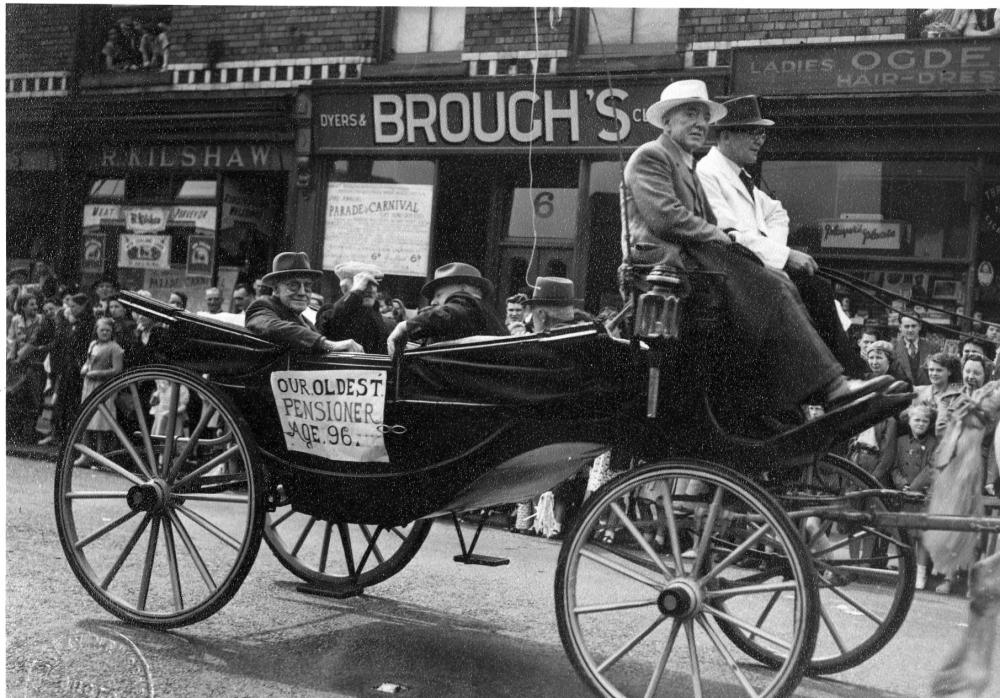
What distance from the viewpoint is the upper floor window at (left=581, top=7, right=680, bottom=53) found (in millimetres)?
9320

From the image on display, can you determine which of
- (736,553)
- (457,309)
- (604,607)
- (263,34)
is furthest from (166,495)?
(263,34)

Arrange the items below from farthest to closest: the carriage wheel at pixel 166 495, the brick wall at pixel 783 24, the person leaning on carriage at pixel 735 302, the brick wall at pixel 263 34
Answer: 1. the brick wall at pixel 263 34
2. the brick wall at pixel 783 24
3. the carriage wheel at pixel 166 495
4. the person leaning on carriage at pixel 735 302

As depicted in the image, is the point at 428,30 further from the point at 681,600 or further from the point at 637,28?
the point at 681,600

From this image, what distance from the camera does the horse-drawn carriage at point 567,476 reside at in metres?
3.45

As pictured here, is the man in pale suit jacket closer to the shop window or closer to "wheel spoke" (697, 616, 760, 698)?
"wheel spoke" (697, 616, 760, 698)

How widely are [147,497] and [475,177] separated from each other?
22.5 feet

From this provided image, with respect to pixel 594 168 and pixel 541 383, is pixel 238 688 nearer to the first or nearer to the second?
pixel 541 383

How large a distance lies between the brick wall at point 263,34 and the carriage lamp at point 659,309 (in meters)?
8.21

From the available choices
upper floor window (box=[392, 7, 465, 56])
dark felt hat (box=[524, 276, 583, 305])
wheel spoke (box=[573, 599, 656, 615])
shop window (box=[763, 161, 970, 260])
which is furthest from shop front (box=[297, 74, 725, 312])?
wheel spoke (box=[573, 599, 656, 615])

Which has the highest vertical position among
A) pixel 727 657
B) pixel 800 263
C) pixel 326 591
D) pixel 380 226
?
pixel 380 226

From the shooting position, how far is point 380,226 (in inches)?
437

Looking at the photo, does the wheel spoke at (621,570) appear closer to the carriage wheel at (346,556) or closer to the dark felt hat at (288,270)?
the carriage wheel at (346,556)

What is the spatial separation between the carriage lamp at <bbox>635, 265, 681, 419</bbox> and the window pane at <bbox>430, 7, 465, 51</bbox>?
7417 mm

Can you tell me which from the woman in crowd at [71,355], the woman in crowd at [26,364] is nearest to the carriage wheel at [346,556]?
the woman in crowd at [71,355]
